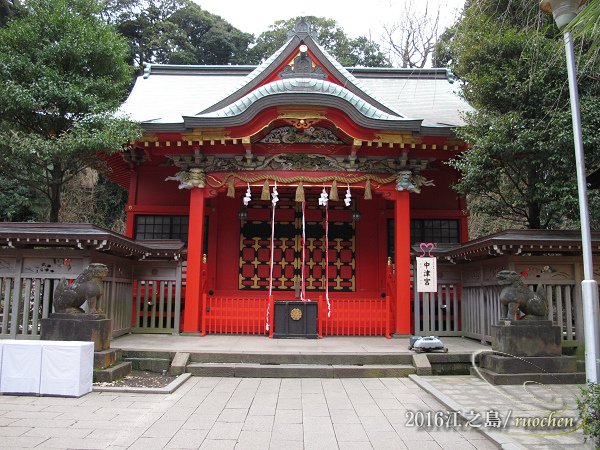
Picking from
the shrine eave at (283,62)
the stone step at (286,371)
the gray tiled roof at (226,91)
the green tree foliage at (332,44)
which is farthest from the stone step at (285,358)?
the green tree foliage at (332,44)

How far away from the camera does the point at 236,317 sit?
10.4 meters

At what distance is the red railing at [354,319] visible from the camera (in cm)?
1043

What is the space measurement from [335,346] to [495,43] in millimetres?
6670

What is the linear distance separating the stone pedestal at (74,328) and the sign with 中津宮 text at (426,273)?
237 inches

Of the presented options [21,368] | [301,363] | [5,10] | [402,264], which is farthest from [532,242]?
[5,10]

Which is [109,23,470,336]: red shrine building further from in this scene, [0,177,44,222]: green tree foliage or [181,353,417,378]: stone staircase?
[0,177,44,222]: green tree foliage

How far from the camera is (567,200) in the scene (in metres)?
8.28

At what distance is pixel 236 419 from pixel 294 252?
7.41 metres

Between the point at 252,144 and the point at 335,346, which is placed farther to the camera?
the point at 252,144

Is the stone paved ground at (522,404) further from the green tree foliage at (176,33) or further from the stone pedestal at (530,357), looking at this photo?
the green tree foliage at (176,33)

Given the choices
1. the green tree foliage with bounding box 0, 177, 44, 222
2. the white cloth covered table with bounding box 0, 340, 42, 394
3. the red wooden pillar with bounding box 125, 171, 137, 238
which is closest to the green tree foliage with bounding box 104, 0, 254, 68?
the green tree foliage with bounding box 0, 177, 44, 222

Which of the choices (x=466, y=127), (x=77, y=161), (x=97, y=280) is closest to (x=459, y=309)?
(x=466, y=127)

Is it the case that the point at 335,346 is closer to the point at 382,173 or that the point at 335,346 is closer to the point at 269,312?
the point at 269,312

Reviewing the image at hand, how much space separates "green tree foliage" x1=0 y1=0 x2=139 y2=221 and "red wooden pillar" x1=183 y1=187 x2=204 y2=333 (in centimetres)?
211
